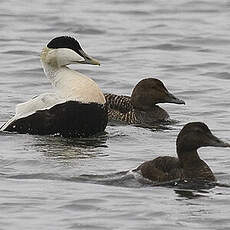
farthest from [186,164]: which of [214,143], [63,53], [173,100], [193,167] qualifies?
[173,100]

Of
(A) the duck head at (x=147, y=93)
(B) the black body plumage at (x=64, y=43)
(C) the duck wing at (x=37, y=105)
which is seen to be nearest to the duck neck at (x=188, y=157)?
(C) the duck wing at (x=37, y=105)

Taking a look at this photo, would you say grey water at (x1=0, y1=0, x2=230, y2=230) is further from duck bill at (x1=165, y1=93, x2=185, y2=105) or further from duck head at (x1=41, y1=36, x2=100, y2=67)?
duck head at (x1=41, y1=36, x2=100, y2=67)

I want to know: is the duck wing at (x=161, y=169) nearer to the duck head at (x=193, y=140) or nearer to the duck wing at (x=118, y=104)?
the duck head at (x=193, y=140)

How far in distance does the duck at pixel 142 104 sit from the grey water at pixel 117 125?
1.03 feet

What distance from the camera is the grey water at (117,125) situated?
40.9 feet

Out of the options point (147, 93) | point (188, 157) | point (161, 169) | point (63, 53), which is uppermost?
point (63, 53)

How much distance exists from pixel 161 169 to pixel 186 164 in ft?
1.06

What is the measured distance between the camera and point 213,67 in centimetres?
2292

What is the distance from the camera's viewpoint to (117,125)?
1778 centimetres

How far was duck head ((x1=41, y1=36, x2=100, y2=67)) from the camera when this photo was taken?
16.9 m

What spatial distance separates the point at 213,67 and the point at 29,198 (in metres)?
10.5

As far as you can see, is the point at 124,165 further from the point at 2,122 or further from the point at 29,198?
the point at 2,122

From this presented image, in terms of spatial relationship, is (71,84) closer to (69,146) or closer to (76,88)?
(76,88)

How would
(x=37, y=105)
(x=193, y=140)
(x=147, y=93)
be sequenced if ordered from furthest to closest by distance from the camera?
1. (x=147, y=93)
2. (x=37, y=105)
3. (x=193, y=140)
